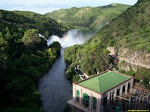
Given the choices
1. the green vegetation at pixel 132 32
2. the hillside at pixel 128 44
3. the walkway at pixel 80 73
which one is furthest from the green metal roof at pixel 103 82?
the green vegetation at pixel 132 32

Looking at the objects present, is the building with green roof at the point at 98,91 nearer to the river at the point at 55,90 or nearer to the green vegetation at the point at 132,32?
the river at the point at 55,90

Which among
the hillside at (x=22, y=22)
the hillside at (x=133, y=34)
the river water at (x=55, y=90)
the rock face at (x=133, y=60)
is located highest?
the hillside at (x=22, y=22)

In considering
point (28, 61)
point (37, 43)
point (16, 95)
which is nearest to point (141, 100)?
point (16, 95)

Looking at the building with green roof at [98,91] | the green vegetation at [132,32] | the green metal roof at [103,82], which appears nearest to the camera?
the building with green roof at [98,91]

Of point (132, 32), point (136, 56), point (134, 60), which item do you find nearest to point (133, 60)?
point (134, 60)

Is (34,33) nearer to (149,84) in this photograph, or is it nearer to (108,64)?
(108,64)

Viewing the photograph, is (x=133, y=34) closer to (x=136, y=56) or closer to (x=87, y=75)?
(x=136, y=56)
